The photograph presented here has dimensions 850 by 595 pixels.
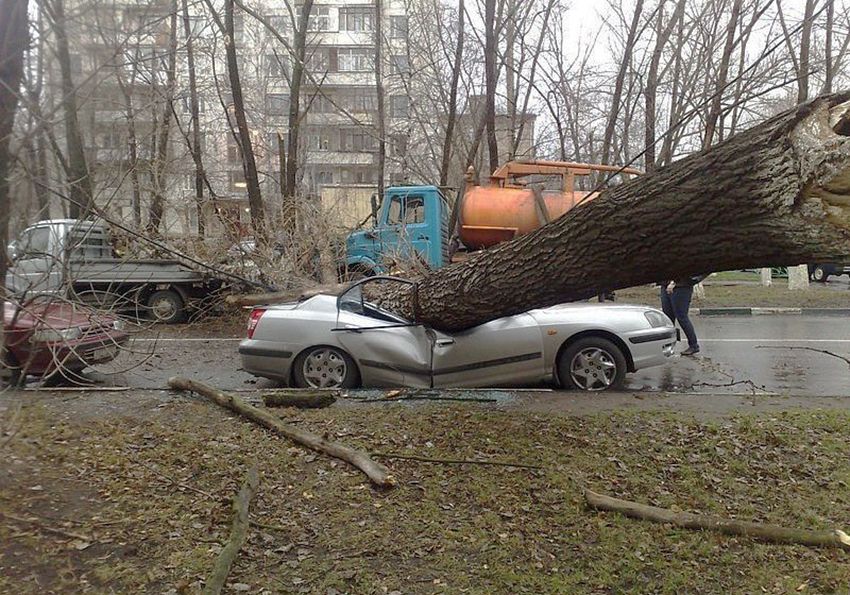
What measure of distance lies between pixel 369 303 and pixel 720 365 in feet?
16.9

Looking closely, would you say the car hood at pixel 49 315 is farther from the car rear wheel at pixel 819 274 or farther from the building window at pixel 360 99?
the building window at pixel 360 99

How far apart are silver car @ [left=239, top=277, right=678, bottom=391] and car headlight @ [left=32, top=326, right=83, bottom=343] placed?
267 cm

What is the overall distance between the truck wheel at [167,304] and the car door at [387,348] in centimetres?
696

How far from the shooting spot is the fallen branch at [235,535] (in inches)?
106

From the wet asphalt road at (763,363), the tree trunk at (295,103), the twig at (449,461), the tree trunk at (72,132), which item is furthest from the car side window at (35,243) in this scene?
the tree trunk at (295,103)

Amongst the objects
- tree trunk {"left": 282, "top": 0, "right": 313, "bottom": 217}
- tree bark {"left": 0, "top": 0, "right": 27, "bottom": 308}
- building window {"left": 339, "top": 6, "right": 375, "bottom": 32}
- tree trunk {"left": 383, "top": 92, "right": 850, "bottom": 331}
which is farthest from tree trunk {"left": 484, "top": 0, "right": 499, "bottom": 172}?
building window {"left": 339, "top": 6, "right": 375, "bottom": 32}

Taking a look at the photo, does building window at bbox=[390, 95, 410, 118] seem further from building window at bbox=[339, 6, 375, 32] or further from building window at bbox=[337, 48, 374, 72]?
building window at bbox=[339, 6, 375, 32]

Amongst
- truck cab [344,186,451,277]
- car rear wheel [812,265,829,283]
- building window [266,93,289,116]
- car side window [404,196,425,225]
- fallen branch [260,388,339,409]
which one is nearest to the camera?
fallen branch [260,388,339,409]

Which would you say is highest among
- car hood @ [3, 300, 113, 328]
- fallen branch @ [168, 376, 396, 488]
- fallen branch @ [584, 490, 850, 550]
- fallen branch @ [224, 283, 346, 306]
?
fallen branch @ [224, 283, 346, 306]

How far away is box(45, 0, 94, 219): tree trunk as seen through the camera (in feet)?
8.59

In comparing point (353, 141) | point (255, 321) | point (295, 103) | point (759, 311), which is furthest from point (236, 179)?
point (255, 321)

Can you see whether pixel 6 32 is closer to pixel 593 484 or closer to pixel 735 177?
pixel 735 177

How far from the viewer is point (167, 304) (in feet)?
40.9

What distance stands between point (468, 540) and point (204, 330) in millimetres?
10036
